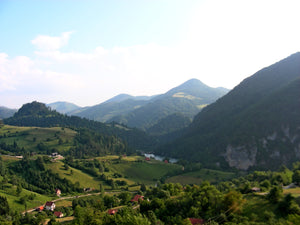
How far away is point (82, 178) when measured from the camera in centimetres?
15550

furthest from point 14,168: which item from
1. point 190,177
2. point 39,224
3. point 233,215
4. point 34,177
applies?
point 233,215

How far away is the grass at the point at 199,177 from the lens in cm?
15100

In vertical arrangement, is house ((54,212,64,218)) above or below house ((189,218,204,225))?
below

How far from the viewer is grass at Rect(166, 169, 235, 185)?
15100cm

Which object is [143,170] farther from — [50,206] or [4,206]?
[4,206]

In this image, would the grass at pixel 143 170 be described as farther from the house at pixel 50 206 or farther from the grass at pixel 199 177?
the house at pixel 50 206

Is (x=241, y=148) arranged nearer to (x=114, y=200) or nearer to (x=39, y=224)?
(x=114, y=200)

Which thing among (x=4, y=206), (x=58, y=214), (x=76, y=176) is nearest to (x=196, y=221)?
(x=58, y=214)

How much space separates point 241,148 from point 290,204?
16100 centimetres

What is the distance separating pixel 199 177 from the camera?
158500 mm

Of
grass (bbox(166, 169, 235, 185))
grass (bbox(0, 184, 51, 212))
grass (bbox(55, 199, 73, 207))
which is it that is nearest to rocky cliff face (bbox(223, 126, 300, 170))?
grass (bbox(166, 169, 235, 185))

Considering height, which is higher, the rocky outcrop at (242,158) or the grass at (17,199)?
the grass at (17,199)

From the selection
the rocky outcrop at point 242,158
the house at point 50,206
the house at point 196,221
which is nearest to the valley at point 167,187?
the house at point 196,221

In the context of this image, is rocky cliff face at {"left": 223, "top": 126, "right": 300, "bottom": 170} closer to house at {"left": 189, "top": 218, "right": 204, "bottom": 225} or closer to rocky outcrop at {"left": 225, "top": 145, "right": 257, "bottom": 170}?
rocky outcrop at {"left": 225, "top": 145, "right": 257, "bottom": 170}
